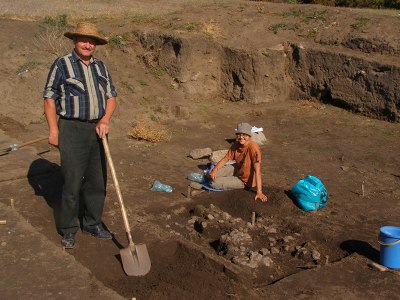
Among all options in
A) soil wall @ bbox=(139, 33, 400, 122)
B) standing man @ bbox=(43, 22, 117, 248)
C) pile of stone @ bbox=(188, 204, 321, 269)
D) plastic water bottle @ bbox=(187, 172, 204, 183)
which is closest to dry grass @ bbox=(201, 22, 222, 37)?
soil wall @ bbox=(139, 33, 400, 122)

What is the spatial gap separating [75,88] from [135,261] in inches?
65.4

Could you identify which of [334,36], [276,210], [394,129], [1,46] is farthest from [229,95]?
→ [276,210]

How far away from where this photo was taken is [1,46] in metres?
12.6

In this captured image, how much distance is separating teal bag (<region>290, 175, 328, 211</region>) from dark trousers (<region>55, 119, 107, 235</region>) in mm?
2641

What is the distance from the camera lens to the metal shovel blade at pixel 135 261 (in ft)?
16.5

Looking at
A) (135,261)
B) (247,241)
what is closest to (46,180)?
(135,261)

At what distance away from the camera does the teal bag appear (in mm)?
7078

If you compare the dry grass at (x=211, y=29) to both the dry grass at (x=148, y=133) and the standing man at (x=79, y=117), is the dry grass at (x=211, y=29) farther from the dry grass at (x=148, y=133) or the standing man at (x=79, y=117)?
the standing man at (x=79, y=117)

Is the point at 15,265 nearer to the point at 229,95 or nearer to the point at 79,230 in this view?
the point at 79,230

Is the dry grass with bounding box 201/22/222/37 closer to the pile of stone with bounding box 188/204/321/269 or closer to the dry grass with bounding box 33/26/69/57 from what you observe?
the dry grass with bounding box 33/26/69/57

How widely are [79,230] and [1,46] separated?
800 cm

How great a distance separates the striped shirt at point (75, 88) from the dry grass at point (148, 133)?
467cm

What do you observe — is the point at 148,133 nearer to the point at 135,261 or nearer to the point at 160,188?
the point at 160,188

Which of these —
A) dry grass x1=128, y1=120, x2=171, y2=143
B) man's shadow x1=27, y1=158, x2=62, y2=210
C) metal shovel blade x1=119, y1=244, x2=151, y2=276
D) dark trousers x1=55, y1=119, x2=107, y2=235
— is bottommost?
dry grass x1=128, y1=120, x2=171, y2=143
